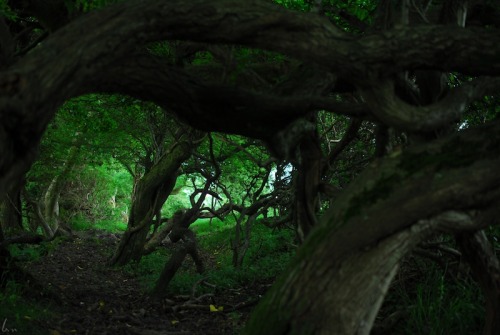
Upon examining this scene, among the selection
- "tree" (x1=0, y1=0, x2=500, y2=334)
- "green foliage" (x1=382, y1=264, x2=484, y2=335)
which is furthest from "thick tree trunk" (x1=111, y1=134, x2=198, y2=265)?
"tree" (x1=0, y1=0, x2=500, y2=334)

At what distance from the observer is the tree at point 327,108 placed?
3.29 metres

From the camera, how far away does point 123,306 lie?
7.66 meters

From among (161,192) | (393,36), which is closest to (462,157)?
(393,36)

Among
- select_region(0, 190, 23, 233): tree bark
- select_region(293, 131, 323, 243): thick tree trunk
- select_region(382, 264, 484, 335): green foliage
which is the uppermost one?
select_region(293, 131, 323, 243): thick tree trunk

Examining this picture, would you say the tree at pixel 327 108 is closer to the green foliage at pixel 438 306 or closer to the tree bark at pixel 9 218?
the green foliage at pixel 438 306

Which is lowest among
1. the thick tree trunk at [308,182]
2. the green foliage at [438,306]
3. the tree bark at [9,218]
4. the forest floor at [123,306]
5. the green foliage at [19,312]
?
the green foliage at [19,312]

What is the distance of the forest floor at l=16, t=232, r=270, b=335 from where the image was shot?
6164mm

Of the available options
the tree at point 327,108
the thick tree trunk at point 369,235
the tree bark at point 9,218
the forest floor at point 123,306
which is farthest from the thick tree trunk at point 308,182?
the tree bark at point 9,218

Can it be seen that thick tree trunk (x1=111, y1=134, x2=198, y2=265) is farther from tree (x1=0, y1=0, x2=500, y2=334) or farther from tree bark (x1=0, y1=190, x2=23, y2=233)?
tree (x1=0, y1=0, x2=500, y2=334)

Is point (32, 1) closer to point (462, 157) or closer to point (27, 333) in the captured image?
point (27, 333)

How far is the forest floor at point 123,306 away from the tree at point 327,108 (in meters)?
3.01

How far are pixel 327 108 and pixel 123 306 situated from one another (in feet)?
17.2

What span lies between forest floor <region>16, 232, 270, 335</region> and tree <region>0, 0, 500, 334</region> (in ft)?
9.88

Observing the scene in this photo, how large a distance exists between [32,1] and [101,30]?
325 cm
